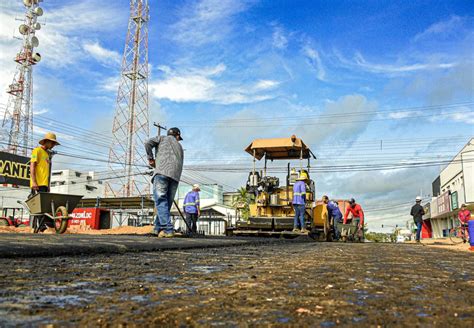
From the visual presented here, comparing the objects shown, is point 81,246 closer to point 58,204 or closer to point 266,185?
point 58,204

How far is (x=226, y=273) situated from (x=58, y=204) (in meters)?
6.95

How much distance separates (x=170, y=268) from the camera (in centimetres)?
230

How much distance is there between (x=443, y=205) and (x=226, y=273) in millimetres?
50739

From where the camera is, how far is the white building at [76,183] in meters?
87.7

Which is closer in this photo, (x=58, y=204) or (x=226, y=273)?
(x=226, y=273)

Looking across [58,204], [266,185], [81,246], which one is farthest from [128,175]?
[81,246]

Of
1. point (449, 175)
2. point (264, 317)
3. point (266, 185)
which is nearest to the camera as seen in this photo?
point (264, 317)

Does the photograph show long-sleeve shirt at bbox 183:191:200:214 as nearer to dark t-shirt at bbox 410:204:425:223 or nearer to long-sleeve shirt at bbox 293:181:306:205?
long-sleeve shirt at bbox 293:181:306:205

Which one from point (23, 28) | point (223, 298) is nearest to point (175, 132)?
point (223, 298)

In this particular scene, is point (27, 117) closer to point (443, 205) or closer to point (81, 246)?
point (443, 205)

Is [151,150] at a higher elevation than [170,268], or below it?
higher

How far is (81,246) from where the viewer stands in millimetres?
3295

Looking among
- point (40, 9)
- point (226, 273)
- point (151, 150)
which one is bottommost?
point (226, 273)

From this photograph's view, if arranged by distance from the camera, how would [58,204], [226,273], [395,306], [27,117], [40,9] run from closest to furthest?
[395,306] → [226,273] → [58,204] → [40,9] → [27,117]
